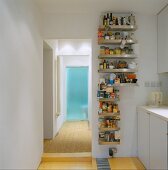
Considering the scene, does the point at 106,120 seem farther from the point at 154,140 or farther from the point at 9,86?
the point at 9,86

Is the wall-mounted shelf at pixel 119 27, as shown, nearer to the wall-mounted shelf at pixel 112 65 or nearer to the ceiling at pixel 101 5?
the wall-mounted shelf at pixel 112 65

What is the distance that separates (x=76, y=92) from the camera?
793 centimetres

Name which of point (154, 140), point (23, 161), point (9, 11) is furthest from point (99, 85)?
point (9, 11)

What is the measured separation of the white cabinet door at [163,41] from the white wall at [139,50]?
0.42ft

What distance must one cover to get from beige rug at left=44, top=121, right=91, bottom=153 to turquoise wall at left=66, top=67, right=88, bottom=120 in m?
1.82

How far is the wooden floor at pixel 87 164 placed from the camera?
11.6 feet

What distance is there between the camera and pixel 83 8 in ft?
12.2

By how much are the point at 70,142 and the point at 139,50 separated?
2.46 m

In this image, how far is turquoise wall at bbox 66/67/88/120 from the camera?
7.91 meters

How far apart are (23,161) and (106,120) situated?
163cm

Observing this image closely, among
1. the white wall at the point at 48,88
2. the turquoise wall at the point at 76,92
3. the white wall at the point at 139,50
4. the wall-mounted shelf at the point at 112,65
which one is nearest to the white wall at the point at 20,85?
the white wall at the point at 139,50

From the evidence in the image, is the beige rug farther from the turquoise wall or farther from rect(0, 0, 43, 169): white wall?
the turquoise wall

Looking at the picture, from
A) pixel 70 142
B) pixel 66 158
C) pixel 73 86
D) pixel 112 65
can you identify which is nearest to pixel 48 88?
pixel 70 142

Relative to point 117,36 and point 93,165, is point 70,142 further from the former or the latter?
point 117,36
